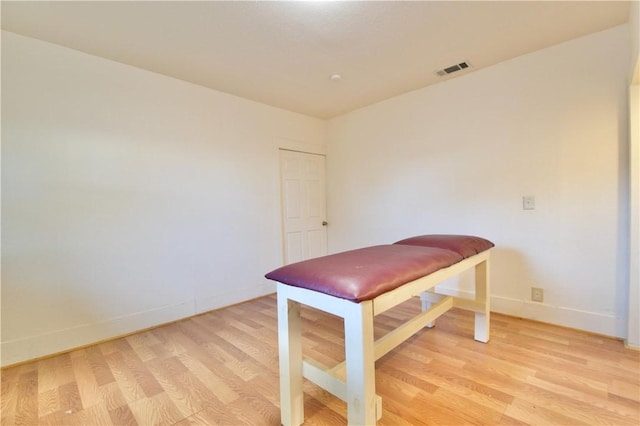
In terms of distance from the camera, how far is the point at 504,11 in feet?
6.15

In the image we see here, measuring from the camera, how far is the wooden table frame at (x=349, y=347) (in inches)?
43.2

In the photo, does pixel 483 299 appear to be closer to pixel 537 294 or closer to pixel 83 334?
pixel 537 294

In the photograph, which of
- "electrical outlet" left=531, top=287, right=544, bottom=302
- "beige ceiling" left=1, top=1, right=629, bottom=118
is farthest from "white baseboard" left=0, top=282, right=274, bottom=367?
"electrical outlet" left=531, top=287, right=544, bottom=302

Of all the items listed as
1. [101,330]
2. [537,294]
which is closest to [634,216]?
[537,294]

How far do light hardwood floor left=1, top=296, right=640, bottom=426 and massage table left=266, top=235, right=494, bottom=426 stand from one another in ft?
0.97

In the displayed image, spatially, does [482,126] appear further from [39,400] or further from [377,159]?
[39,400]

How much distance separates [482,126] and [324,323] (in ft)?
7.89

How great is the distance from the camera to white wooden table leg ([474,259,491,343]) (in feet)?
6.98

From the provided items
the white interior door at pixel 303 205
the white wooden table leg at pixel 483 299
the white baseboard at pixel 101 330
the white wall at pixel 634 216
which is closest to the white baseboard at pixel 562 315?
the white wall at pixel 634 216

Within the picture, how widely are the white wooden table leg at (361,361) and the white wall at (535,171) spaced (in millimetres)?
2169

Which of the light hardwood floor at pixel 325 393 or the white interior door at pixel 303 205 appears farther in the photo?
the white interior door at pixel 303 205

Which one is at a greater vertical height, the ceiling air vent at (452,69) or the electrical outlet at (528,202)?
the ceiling air vent at (452,69)

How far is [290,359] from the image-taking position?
135 centimetres

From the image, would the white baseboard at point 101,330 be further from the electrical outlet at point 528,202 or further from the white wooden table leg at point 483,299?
the electrical outlet at point 528,202
